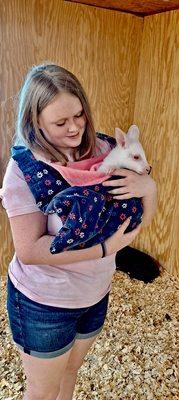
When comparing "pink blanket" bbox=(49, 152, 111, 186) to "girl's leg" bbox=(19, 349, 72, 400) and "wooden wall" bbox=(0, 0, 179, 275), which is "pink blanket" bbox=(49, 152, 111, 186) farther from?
"wooden wall" bbox=(0, 0, 179, 275)

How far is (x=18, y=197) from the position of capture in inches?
28.5

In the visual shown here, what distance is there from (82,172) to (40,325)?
35 cm

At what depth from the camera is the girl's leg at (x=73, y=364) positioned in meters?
0.97

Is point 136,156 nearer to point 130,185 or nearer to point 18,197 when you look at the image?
point 130,185

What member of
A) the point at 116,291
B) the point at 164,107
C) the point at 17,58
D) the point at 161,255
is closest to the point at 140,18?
the point at 164,107

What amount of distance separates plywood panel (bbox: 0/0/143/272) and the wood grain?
0.13 ft

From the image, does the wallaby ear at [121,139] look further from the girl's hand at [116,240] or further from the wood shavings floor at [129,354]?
the wood shavings floor at [129,354]

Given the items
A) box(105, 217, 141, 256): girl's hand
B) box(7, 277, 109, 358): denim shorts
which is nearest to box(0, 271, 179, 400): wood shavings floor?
box(7, 277, 109, 358): denim shorts

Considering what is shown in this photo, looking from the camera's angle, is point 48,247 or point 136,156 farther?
point 136,156

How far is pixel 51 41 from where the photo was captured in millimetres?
1949

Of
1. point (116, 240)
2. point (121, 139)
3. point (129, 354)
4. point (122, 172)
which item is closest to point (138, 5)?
point (121, 139)

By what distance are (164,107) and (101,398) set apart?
1565mm

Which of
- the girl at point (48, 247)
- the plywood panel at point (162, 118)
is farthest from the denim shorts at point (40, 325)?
the plywood panel at point (162, 118)

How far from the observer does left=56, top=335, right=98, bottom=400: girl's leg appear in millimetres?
968
